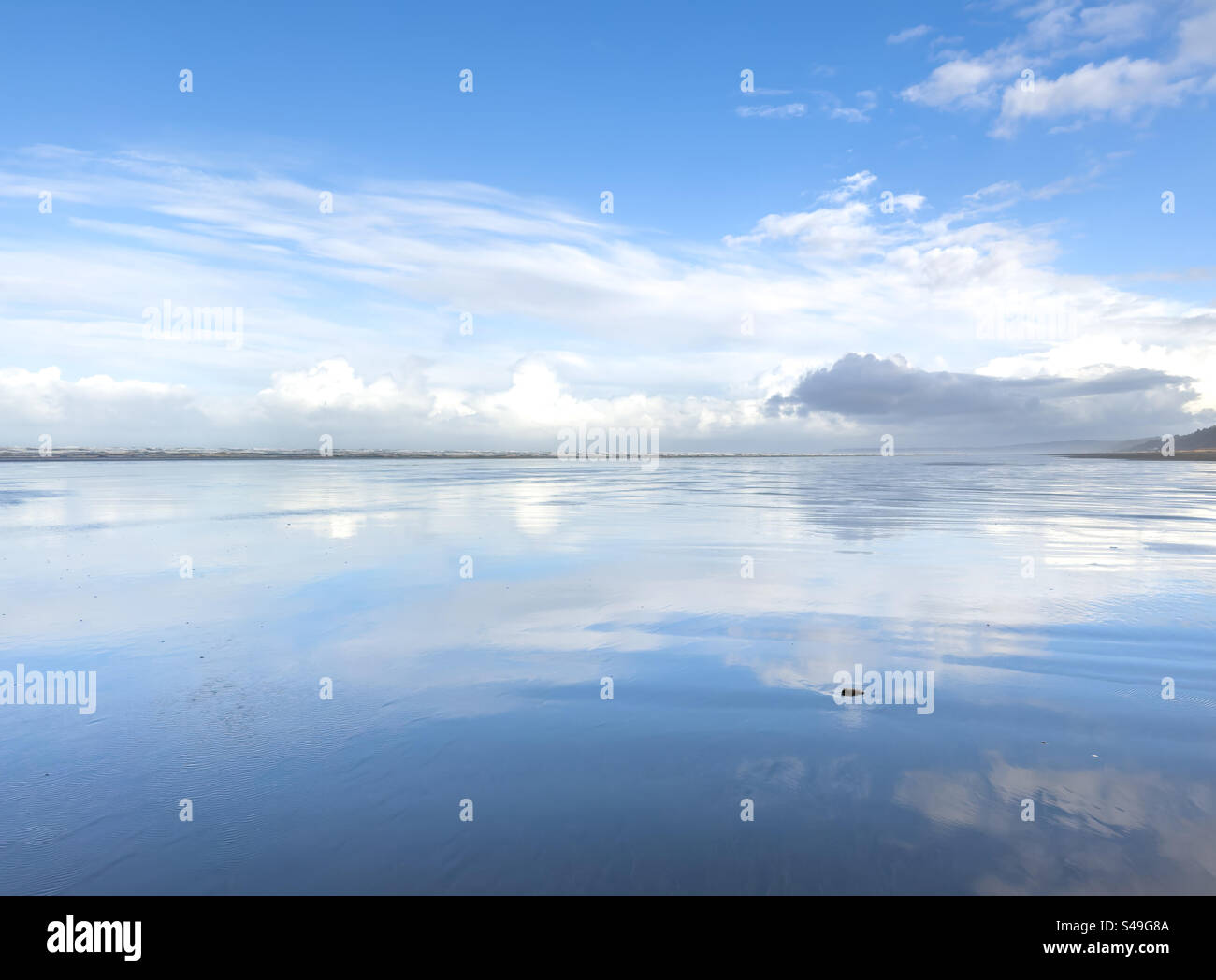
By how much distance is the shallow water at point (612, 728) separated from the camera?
4.85 m

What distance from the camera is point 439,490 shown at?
158 ft

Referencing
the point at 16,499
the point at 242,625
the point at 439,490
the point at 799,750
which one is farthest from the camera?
the point at 439,490

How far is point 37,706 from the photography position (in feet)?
26.1

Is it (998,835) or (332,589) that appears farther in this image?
(332,589)

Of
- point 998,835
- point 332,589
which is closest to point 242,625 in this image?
point 332,589

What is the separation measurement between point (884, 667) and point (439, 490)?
42412mm

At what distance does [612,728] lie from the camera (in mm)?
7156

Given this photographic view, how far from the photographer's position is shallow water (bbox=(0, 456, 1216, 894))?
4852 millimetres

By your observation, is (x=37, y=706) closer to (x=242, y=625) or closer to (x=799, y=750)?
(x=242, y=625)

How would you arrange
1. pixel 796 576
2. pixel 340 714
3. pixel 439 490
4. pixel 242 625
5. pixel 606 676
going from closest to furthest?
pixel 340 714 → pixel 606 676 → pixel 242 625 → pixel 796 576 → pixel 439 490

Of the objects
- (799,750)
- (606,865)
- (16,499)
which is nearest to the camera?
(606,865)
